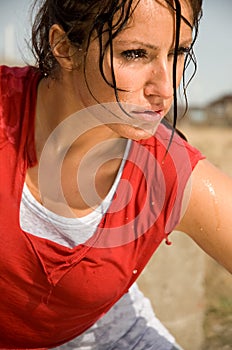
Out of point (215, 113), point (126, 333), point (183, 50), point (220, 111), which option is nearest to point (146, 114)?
point (183, 50)

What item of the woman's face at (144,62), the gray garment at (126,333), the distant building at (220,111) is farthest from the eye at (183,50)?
the distant building at (220,111)

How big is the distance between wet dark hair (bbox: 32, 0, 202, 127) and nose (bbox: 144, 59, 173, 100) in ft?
0.08

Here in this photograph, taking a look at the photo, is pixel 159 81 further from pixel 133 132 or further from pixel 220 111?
pixel 220 111

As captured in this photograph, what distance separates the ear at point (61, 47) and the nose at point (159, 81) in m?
0.19

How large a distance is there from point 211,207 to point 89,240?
275 mm

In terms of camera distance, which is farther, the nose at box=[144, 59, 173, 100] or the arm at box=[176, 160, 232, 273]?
the arm at box=[176, 160, 232, 273]

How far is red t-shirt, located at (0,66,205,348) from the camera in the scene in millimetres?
1558

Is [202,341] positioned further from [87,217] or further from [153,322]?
[87,217]

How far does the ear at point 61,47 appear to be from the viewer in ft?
4.86

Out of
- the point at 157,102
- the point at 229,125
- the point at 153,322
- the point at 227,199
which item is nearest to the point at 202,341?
the point at 153,322

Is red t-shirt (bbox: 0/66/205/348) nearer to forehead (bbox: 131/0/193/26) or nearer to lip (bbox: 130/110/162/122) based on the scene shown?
lip (bbox: 130/110/162/122)

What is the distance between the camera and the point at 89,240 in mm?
1613

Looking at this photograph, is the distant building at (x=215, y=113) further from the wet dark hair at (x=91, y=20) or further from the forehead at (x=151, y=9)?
the forehead at (x=151, y=9)

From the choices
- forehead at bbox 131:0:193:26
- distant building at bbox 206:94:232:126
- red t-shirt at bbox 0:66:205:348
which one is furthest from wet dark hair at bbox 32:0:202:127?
distant building at bbox 206:94:232:126
